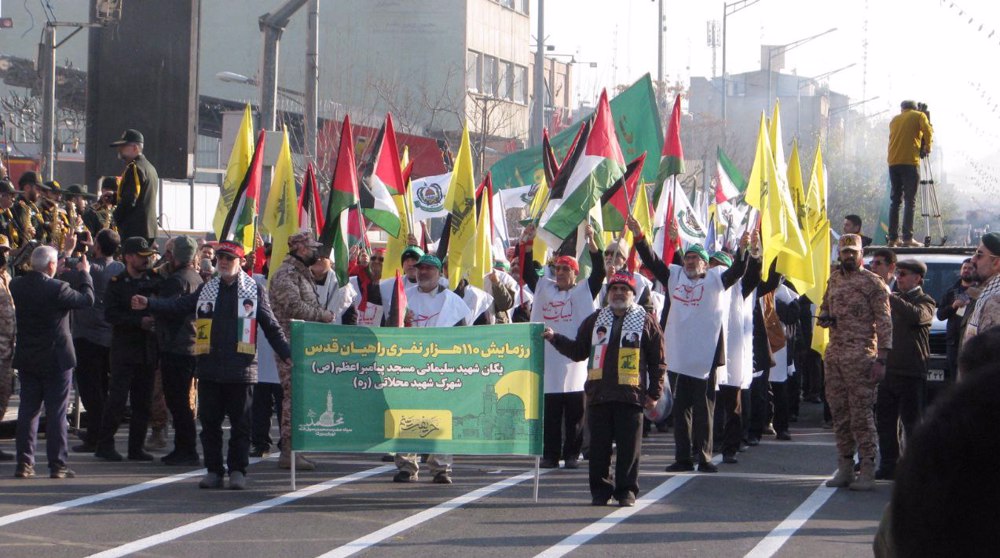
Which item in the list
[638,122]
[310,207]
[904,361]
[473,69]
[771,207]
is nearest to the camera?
[904,361]

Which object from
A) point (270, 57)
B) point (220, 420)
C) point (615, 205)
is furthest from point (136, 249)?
point (270, 57)

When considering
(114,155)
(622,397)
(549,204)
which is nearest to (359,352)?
(622,397)

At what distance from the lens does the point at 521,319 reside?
14.0 metres

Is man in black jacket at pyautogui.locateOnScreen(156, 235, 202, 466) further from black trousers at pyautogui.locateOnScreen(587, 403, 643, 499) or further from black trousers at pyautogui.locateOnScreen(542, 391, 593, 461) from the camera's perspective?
black trousers at pyautogui.locateOnScreen(587, 403, 643, 499)

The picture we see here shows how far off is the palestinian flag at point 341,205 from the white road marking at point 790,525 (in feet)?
15.6

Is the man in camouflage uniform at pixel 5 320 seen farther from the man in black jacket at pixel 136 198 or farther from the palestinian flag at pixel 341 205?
the man in black jacket at pixel 136 198

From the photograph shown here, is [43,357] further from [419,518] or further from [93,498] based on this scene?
[419,518]

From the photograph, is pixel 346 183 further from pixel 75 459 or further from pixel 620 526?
pixel 620 526

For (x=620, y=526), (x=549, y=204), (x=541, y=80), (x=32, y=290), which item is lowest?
(x=620, y=526)

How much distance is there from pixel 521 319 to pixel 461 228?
1120mm

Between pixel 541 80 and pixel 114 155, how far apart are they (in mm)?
13315

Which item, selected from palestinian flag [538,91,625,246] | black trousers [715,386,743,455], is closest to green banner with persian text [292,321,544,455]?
palestinian flag [538,91,625,246]

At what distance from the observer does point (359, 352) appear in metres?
10.3

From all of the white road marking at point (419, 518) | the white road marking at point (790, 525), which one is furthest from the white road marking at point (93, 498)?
the white road marking at point (790, 525)
